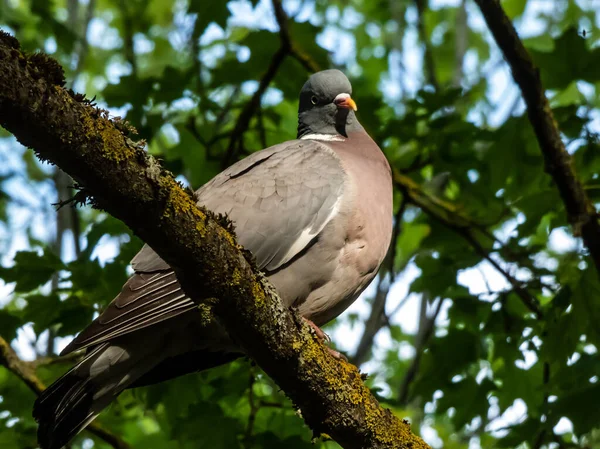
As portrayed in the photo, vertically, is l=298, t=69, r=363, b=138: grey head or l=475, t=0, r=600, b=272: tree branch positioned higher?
l=298, t=69, r=363, b=138: grey head

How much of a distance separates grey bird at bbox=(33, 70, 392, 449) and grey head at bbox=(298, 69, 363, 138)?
0.76m

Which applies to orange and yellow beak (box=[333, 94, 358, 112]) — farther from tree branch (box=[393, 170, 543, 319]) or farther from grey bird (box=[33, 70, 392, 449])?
tree branch (box=[393, 170, 543, 319])

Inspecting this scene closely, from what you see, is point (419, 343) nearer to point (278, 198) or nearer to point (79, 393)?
point (278, 198)

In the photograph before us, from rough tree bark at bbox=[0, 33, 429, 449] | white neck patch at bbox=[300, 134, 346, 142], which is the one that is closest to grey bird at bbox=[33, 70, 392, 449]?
white neck patch at bbox=[300, 134, 346, 142]

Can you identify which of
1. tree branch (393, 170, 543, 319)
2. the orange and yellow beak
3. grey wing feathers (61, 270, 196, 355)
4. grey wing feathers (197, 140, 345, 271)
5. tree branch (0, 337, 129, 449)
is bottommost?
grey wing feathers (61, 270, 196, 355)

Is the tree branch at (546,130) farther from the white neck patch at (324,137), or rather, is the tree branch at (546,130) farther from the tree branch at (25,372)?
the tree branch at (25,372)

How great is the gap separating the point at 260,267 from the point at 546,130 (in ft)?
7.21

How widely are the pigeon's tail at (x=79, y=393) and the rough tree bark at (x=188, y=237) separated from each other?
104 cm

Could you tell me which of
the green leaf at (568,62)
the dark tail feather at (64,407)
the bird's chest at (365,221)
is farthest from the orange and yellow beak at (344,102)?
the dark tail feather at (64,407)

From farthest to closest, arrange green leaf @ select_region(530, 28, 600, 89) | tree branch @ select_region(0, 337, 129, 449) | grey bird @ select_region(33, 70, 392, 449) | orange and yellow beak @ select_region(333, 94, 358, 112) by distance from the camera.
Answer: orange and yellow beak @ select_region(333, 94, 358, 112), green leaf @ select_region(530, 28, 600, 89), tree branch @ select_region(0, 337, 129, 449), grey bird @ select_region(33, 70, 392, 449)

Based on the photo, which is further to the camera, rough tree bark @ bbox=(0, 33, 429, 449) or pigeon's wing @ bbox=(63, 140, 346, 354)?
pigeon's wing @ bbox=(63, 140, 346, 354)

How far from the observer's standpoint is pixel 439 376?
5.00 meters

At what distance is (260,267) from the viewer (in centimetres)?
373

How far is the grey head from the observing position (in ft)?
16.9
